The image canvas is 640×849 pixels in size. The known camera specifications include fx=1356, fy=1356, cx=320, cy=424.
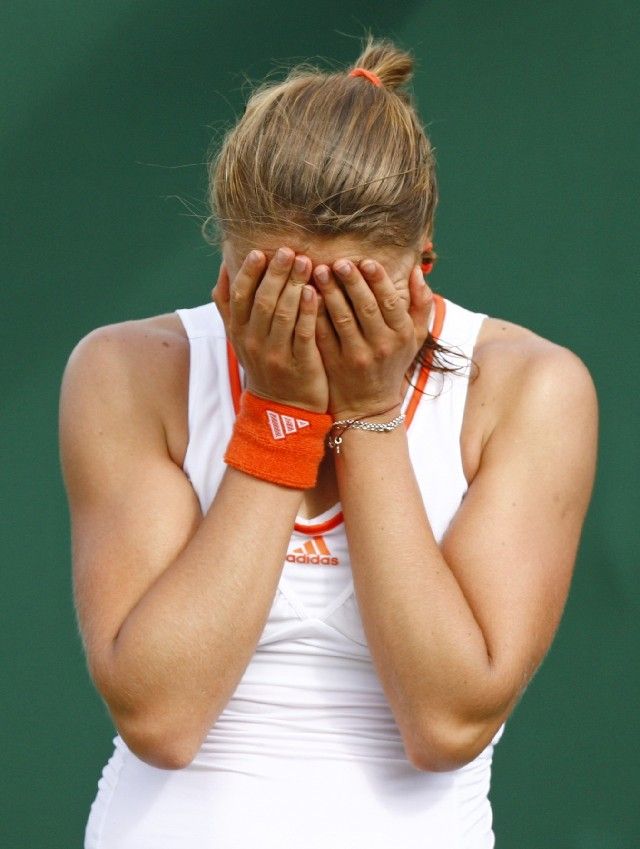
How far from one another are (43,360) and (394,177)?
3.70 feet

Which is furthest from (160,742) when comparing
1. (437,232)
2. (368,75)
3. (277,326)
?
(437,232)

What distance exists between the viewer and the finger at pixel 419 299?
173 centimetres

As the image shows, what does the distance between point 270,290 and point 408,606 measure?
1.37ft

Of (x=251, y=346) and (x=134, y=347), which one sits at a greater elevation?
(x=251, y=346)

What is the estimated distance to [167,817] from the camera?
1733 millimetres

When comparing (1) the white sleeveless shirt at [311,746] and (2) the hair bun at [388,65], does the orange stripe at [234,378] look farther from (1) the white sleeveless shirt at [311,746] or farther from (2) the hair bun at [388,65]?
(2) the hair bun at [388,65]

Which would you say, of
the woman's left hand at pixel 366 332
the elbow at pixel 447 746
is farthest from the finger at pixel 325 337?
the elbow at pixel 447 746

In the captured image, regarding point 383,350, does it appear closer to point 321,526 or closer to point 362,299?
point 362,299

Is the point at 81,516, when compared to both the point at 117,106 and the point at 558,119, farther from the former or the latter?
the point at 558,119

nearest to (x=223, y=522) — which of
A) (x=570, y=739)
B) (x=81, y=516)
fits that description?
(x=81, y=516)

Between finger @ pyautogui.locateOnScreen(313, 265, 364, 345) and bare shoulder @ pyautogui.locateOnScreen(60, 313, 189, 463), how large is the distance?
0.30 m

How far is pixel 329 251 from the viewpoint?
1646 millimetres

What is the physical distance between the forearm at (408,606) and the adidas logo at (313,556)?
7 centimetres

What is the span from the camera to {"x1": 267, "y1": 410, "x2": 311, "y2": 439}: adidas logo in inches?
67.8
